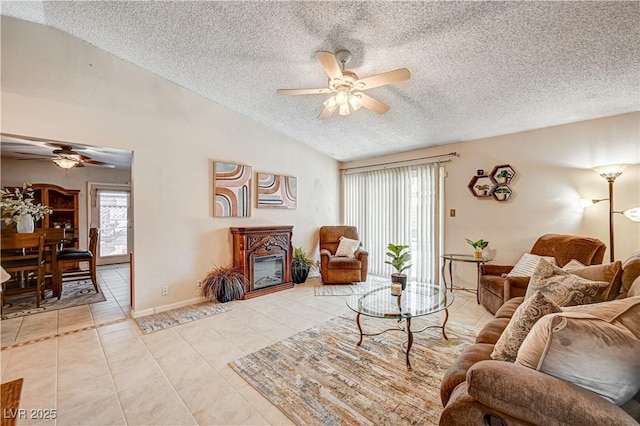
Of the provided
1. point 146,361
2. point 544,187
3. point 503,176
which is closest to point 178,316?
point 146,361

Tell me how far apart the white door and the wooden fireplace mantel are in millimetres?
4083

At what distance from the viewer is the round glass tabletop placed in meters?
2.33

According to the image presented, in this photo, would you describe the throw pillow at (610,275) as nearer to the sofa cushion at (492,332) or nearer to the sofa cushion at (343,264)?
the sofa cushion at (492,332)

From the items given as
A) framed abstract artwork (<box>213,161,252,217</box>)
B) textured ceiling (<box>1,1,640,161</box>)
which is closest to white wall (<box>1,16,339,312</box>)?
framed abstract artwork (<box>213,161,252,217</box>)

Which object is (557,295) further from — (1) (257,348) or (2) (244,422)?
(1) (257,348)

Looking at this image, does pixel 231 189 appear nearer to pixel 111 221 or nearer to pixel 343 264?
pixel 343 264

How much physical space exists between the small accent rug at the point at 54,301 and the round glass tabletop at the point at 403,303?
3778 millimetres

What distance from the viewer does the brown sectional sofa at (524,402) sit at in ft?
2.97

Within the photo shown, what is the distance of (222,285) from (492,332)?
3231mm

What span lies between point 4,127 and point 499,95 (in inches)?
199

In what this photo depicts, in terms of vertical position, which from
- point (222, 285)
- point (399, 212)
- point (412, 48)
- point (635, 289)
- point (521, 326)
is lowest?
point (222, 285)

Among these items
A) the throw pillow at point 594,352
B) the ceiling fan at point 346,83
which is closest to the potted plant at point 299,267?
the ceiling fan at point 346,83

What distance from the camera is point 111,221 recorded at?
6.36 m

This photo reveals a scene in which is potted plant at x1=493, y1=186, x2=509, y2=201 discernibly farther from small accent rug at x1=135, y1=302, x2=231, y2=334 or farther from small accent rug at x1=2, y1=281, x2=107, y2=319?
small accent rug at x1=2, y1=281, x2=107, y2=319
